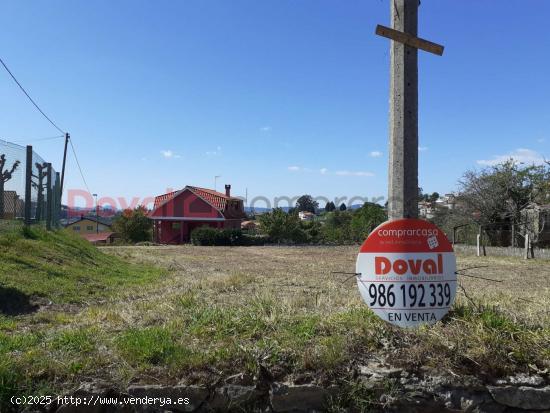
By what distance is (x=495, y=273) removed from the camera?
12648 mm

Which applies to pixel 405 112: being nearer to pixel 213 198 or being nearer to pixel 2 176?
pixel 2 176

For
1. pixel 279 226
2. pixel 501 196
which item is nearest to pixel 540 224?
pixel 501 196

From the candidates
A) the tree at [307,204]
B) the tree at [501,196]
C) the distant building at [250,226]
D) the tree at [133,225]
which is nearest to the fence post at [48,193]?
the tree at [501,196]

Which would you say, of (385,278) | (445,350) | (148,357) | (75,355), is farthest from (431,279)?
(75,355)

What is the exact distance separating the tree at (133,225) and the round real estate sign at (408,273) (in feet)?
131

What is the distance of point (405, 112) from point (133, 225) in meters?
40.2

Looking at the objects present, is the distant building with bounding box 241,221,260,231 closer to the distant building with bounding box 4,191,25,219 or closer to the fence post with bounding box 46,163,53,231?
the fence post with bounding box 46,163,53,231

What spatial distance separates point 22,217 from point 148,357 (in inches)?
326

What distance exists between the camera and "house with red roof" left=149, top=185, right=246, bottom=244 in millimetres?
40688

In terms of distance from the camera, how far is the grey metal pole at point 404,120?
161 inches

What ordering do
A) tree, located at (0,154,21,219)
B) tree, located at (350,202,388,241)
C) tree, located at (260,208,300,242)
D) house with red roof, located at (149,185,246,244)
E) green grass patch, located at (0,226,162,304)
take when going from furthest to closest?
house with red roof, located at (149,185,246,244), tree, located at (260,208,300,242), tree, located at (350,202,388,241), tree, located at (0,154,21,219), green grass patch, located at (0,226,162,304)

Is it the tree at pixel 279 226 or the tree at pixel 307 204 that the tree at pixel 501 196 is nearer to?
the tree at pixel 279 226

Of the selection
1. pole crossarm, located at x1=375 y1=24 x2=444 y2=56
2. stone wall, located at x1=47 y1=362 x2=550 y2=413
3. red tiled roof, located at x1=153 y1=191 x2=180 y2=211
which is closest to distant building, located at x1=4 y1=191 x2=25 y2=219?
stone wall, located at x1=47 y1=362 x2=550 y2=413

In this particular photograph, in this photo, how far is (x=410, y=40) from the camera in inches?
160
